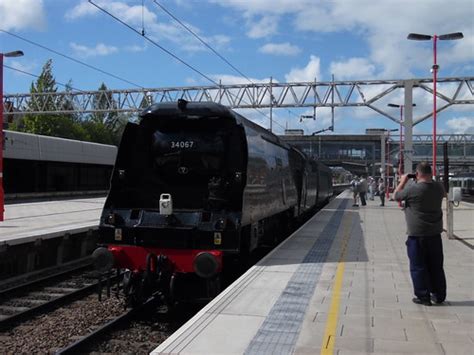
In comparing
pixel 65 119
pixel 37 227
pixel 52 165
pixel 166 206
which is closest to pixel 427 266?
pixel 166 206

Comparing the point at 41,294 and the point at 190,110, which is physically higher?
the point at 190,110

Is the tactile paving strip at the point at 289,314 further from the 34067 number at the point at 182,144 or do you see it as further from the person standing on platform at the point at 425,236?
the 34067 number at the point at 182,144

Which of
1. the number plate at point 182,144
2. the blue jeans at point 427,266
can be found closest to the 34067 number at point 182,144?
the number plate at point 182,144

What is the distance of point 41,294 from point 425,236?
7150 mm

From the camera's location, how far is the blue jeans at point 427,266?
257 inches

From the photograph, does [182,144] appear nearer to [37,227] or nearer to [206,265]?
[206,265]

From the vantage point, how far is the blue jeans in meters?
6.53

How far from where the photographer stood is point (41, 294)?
10164mm

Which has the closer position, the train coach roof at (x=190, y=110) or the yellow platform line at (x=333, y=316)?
the yellow platform line at (x=333, y=316)

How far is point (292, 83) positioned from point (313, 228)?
21.3 meters

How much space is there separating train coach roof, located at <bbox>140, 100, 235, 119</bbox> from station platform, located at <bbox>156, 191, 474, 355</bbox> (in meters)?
2.61

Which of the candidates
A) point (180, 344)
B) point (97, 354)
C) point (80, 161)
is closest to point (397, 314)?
point (180, 344)

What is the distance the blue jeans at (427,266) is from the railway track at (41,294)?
230 inches

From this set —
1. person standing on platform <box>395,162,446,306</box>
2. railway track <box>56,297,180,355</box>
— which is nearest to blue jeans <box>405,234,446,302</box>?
person standing on platform <box>395,162,446,306</box>
